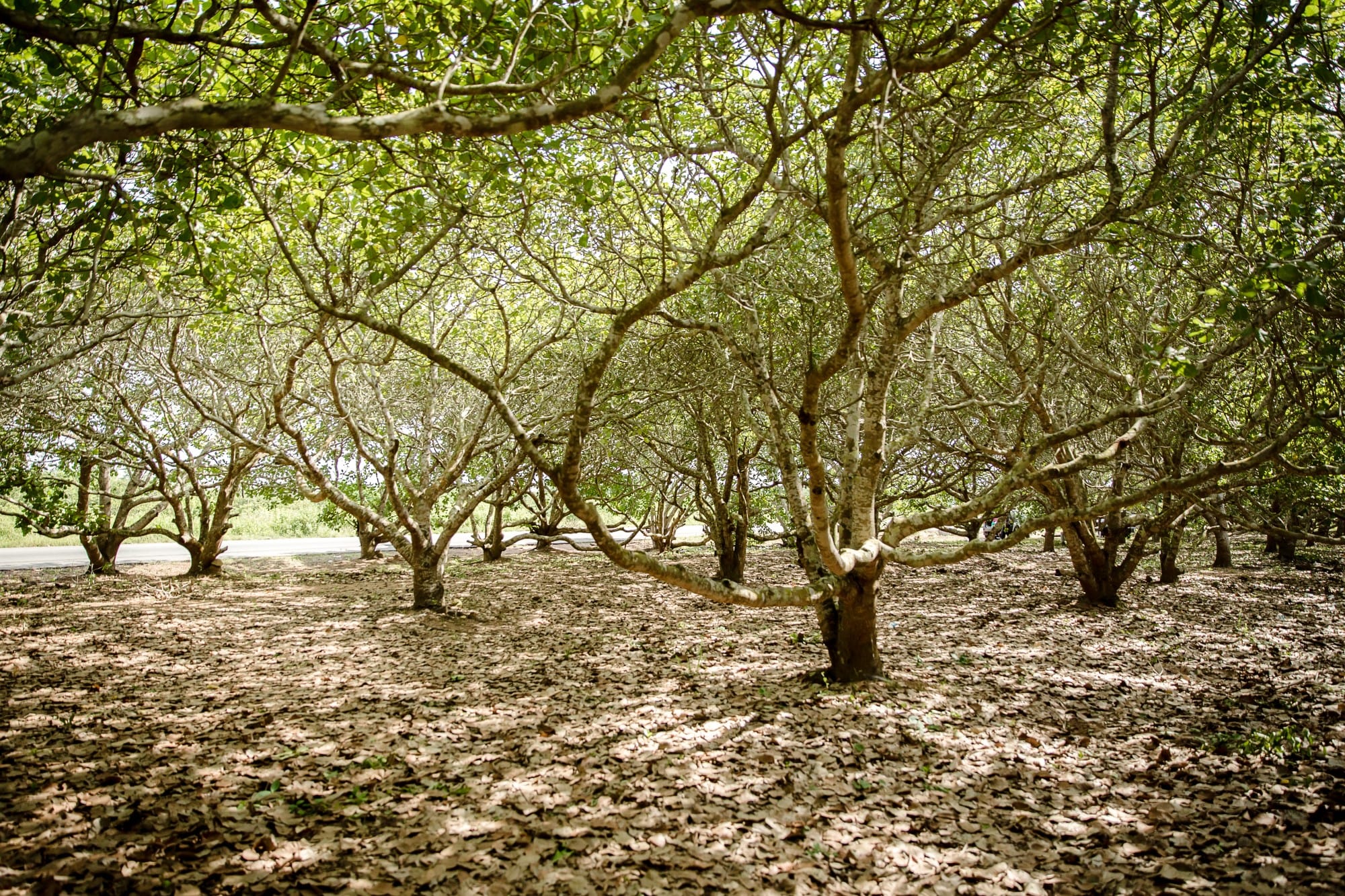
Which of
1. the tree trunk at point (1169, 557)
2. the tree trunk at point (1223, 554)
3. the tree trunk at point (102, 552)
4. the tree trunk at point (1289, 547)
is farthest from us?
the tree trunk at point (1289, 547)

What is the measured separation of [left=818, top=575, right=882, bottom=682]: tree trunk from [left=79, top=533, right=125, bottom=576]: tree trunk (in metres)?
15.9

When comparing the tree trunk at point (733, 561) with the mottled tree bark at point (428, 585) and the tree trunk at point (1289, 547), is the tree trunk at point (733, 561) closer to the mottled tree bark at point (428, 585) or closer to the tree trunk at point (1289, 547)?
the mottled tree bark at point (428, 585)

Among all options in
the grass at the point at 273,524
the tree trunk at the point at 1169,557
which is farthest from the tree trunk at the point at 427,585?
the grass at the point at 273,524

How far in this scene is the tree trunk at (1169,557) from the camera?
14.0 meters

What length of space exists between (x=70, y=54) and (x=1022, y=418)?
1113 centimetres

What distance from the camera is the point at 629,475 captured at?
21078 mm

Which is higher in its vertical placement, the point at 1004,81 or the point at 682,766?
the point at 1004,81

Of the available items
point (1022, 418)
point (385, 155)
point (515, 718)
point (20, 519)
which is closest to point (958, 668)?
point (1022, 418)

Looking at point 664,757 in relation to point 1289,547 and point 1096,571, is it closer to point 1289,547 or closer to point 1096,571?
point 1096,571

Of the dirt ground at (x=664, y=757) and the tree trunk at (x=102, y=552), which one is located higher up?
the tree trunk at (x=102, y=552)

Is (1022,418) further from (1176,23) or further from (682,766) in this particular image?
(682,766)

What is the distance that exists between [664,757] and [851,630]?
8.52 feet

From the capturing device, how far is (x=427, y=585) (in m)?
12.6

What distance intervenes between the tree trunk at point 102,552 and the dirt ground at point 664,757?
5.31 metres
